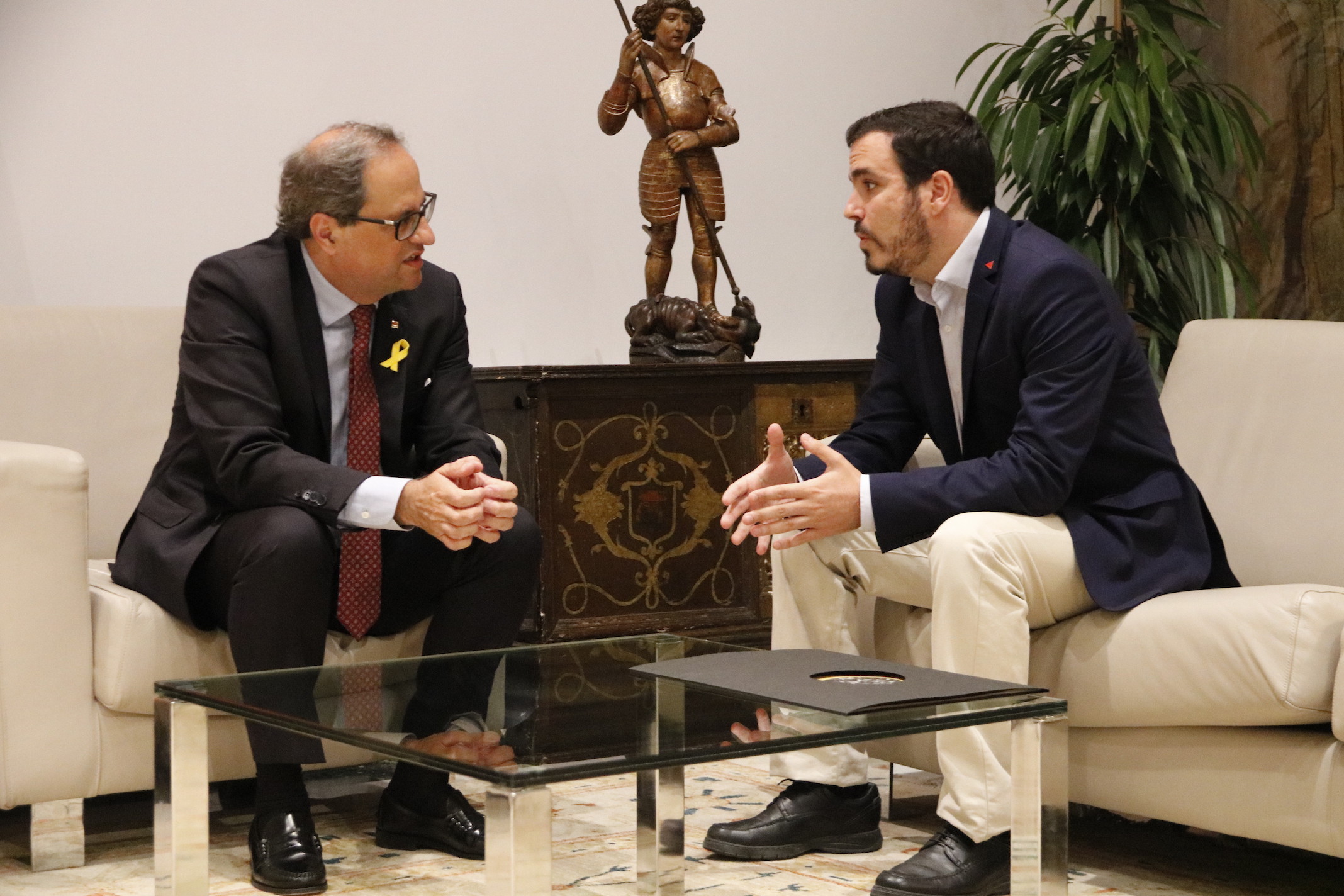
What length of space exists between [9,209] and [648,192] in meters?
1.41

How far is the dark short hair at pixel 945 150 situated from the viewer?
2398mm

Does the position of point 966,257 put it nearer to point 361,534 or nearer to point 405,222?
point 405,222

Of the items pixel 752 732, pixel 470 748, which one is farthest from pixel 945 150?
pixel 470 748

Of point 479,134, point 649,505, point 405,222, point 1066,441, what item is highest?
point 479,134

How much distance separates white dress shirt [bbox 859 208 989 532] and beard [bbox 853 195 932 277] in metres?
A: 0.04

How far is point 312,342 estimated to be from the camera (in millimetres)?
2457

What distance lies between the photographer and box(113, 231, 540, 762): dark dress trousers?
2.23 meters

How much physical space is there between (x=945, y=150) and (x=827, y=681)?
1040 millimetres

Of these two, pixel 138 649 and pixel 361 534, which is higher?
pixel 361 534

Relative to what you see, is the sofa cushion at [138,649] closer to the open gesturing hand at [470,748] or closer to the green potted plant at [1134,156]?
the open gesturing hand at [470,748]

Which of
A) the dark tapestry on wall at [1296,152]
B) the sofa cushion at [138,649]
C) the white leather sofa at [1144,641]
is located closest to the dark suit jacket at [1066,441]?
the white leather sofa at [1144,641]

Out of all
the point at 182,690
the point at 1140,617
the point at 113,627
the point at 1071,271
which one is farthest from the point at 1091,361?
the point at 113,627

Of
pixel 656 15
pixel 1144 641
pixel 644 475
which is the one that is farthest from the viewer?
pixel 656 15

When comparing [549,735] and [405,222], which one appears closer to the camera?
[549,735]
